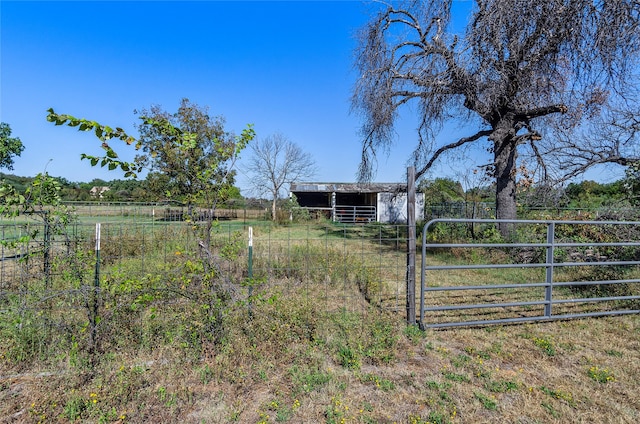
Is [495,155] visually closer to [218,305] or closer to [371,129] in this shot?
[371,129]

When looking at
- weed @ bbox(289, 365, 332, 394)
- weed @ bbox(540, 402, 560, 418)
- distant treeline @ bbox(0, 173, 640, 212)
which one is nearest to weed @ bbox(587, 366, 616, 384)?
weed @ bbox(540, 402, 560, 418)

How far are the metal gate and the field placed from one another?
1.67 feet

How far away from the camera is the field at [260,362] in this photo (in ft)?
8.23

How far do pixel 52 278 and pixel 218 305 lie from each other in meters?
3.14

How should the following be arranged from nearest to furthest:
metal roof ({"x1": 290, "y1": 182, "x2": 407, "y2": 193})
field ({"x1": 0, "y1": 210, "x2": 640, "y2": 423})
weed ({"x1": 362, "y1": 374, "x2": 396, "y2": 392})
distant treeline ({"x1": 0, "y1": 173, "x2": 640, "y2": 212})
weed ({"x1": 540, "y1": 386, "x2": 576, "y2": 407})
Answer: field ({"x1": 0, "y1": 210, "x2": 640, "y2": 423}), weed ({"x1": 540, "y1": 386, "x2": 576, "y2": 407}), weed ({"x1": 362, "y1": 374, "x2": 396, "y2": 392}), distant treeline ({"x1": 0, "y1": 173, "x2": 640, "y2": 212}), metal roof ({"x1": 290, "y1": 182, "x2": 407, "y2": 193})

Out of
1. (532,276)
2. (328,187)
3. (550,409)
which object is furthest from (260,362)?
(328,187)

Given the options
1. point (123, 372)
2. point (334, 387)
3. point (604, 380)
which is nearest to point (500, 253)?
point (604, 380)

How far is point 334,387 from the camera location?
2812mm

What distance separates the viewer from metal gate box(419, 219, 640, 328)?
4.31 meters

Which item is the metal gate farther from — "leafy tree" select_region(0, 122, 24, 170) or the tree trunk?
"leafy tree" select_region(0, 122, 24, 170)

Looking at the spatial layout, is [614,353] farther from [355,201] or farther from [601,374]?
[355,201]

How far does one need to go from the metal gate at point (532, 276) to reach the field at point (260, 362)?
0.51m

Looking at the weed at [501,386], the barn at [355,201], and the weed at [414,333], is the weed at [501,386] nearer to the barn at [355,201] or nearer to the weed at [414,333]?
the weed at [414,333]

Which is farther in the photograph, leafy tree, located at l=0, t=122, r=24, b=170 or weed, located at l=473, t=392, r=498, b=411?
leafy tree, located at l=0, t=122, r=24, b=170
